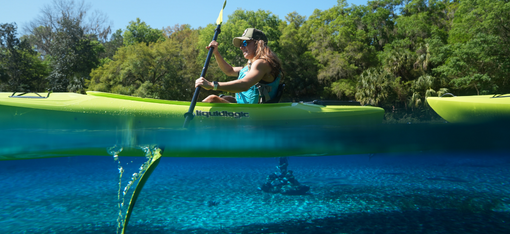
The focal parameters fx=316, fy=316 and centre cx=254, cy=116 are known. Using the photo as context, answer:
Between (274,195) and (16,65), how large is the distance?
22.6m

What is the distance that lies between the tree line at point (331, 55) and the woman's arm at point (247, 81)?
15.6 m

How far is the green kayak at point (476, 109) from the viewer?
3360mm

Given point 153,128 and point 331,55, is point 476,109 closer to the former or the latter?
point 153,128

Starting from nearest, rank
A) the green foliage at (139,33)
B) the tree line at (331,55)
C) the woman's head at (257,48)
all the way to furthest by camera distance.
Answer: the woman's head at (257,48) → the tree line at (331,55) → the green foliage at (139,33)

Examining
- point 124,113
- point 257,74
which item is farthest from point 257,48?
point 124,113

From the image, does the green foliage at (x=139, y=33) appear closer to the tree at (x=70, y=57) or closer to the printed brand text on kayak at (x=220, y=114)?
the tree at (x=70, y=57)

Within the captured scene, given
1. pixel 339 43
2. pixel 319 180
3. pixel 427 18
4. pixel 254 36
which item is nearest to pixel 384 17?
pixel 427 18

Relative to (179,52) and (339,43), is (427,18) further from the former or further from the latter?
(179,52)

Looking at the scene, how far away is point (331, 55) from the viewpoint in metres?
22.2

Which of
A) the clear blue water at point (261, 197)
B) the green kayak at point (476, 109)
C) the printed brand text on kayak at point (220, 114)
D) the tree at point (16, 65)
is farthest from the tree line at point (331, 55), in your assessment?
the printed brand text on kayak at point (220, 114)

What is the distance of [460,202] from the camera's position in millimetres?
5359

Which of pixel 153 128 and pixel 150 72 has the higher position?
pixel 150 72

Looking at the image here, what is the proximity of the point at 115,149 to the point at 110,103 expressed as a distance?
15.2 inches

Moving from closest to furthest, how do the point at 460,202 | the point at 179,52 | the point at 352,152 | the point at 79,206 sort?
1. the point at 352,152
2. the point at 79,206
3. the point at 460,202
4. the point at 179,52
